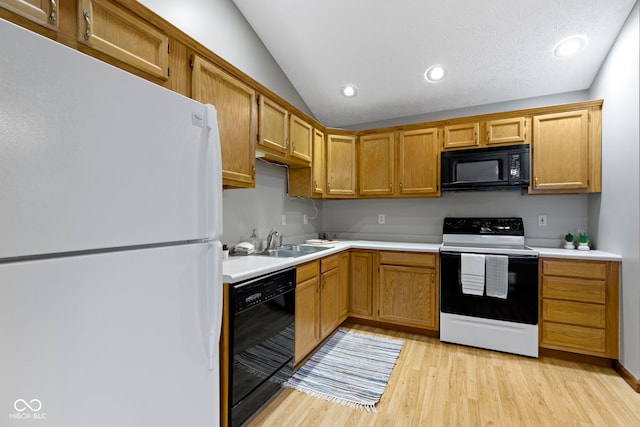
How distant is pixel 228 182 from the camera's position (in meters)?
2.02

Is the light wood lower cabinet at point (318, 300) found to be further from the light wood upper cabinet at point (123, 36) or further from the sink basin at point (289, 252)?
the light wood upper cabinet at point (123, 36)

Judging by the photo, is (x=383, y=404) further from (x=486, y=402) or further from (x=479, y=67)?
(x=479, y=67)

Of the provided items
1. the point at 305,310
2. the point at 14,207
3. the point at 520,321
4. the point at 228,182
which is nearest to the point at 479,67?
the point at 520,321

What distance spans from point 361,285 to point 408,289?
19.6 inches

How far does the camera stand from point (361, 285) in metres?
3.24

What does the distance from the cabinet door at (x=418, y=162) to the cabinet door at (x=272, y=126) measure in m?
1.45

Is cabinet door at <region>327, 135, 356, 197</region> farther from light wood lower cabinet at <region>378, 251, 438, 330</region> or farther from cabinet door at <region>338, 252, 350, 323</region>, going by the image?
light wood lower cabinet at <region>378, 251, 438, 330</region>

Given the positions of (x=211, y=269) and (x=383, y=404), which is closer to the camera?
(x=211, y=269)

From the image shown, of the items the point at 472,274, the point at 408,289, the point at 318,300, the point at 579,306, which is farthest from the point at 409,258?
the point at 579,306

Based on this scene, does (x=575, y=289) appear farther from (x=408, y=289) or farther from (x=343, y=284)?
(x=343, y=284)

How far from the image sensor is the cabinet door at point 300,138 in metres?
2.79

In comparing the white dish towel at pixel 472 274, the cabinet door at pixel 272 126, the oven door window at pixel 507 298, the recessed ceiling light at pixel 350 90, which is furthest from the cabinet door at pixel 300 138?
the white dish towel at pixel 472 274

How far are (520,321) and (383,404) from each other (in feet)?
5.02

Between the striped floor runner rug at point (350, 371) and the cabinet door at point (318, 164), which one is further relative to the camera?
the cabinet door at point (318, 164)
